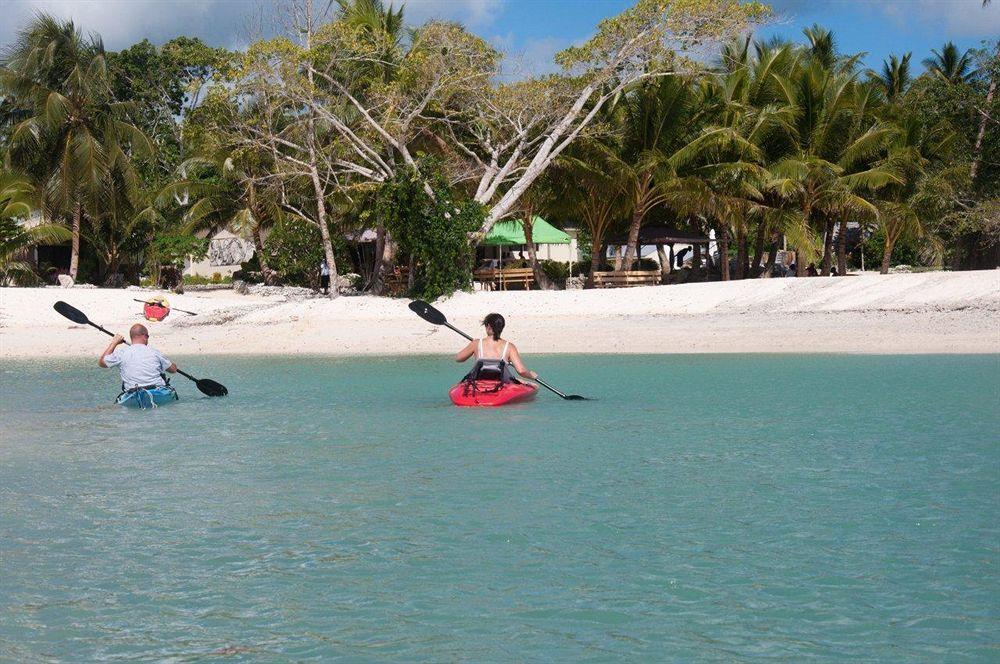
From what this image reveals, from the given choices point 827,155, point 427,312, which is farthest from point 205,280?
point 427,312

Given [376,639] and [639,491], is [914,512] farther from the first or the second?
[376,639]

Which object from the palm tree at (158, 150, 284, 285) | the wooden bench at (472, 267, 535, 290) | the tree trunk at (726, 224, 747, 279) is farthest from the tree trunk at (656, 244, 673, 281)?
the palm tree at (158, 150, 284, 285)

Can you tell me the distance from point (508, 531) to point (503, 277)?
91.9 ft

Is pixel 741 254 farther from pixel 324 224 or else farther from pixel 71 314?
pixel 71 314

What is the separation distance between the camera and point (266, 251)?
128ft

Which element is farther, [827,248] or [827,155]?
[827,248]

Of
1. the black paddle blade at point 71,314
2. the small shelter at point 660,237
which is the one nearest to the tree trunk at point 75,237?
the small shelter at point 660,237

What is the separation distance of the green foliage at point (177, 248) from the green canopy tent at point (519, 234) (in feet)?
32.1

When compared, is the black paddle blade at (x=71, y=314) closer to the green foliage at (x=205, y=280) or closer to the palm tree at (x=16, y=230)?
the palm tree at (x=16, y=230)

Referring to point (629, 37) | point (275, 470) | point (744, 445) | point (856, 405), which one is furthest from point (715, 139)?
point (275, 470)

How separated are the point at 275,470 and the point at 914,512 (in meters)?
5.82

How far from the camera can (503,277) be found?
118 feet

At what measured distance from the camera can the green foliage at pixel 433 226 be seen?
31.3m

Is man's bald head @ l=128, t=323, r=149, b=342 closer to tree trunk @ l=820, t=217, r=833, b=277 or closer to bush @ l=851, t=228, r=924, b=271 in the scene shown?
tree trunk @ l=820, t=217, r=833, b=277
